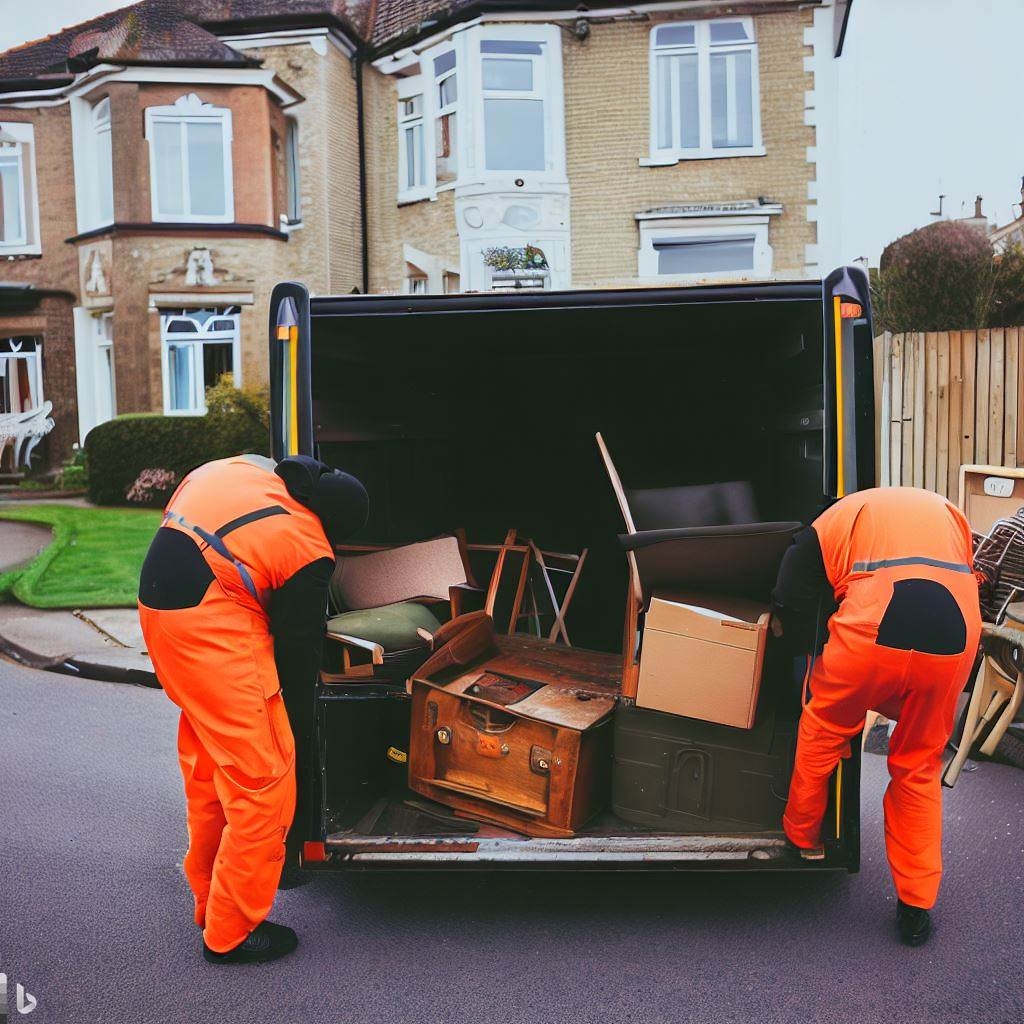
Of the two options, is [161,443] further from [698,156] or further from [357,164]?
[698,156]

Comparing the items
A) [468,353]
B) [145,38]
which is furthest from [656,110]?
[468,353]

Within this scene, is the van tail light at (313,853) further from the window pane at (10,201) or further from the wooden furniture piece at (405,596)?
the window pane at (10,201)

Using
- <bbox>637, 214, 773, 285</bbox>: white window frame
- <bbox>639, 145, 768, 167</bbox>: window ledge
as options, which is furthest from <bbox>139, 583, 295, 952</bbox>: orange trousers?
<bbox>639, 145, 768, 167</bbox>: window ledge

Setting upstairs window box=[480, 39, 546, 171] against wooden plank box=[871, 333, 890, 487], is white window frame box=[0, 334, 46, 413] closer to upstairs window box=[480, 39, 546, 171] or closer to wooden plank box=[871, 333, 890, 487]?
upstairs window box=[480, 39, 546, 171]

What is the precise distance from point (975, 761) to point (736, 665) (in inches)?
93.2

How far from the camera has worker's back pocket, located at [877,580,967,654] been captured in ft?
9.71

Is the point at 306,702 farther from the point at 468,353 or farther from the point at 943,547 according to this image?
the point at 468,353

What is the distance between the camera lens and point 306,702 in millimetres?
3141

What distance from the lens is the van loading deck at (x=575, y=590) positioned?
3.36 metres

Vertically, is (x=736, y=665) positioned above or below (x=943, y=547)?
below

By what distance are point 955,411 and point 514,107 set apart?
401 inches

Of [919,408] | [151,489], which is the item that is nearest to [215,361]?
[151,489]

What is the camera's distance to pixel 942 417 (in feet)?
23.4

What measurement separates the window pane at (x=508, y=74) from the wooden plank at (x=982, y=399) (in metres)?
10.2
